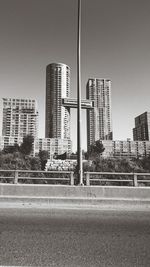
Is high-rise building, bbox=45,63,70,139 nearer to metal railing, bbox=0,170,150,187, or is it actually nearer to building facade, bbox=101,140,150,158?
building facade, bbox=101,140,150,158

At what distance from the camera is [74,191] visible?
952cm

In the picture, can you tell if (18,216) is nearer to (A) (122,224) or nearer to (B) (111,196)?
(A) (122,224)

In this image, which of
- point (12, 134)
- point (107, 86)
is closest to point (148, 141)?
point (107, 86)

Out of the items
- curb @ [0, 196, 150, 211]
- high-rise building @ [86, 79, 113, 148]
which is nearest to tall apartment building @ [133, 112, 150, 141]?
high-rise building @ [86, 79, 113, 148]

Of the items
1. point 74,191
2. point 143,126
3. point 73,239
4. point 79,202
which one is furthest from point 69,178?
point 143,126

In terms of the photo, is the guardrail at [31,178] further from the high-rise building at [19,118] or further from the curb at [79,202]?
the high-rise building at [19,118]

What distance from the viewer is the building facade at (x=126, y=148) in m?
A: 167

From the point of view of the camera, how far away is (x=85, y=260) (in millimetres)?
3643

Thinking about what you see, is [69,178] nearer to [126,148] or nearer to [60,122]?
[60,122]

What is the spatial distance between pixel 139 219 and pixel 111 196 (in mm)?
2720

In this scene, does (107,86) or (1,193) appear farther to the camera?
(107,86)

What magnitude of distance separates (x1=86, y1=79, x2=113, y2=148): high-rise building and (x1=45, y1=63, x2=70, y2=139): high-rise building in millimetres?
20970

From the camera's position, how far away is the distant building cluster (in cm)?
16938

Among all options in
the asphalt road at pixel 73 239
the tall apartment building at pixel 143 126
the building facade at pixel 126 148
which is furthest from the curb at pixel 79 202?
the tall apartment building at pixel 143 126
